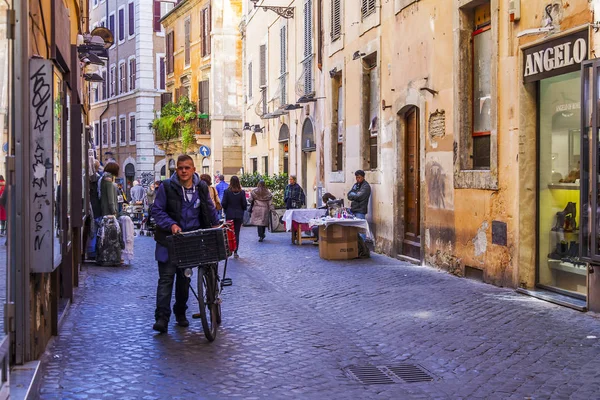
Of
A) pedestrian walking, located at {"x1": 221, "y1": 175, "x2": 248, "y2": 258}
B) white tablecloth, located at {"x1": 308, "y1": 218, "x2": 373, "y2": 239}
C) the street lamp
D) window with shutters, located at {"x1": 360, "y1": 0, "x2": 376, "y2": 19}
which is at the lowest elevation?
white tablecloth, located at {"x1": 308, "y1": 218, "x2": 373, "y2": 239}

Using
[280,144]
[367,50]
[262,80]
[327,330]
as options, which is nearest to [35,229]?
[327,330]

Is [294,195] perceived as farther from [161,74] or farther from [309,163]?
[161,74]

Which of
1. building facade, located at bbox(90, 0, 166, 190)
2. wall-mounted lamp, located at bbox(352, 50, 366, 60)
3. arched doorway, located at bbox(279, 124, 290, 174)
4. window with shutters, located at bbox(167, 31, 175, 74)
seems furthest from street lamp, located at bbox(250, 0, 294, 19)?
building facade, located at bbox(90, 0, 166, 190)

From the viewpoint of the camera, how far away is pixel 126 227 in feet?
48.2

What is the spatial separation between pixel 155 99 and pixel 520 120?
41084 millimetres

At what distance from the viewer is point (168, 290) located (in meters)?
8.23

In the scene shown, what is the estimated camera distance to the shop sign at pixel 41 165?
20.0ft

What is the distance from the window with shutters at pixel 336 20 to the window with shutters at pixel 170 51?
87.1ft

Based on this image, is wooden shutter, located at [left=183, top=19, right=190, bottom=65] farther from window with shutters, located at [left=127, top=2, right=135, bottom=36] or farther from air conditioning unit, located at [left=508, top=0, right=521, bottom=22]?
air conditioning unit, located at [left=508, top=0, right=521, bottom=22]

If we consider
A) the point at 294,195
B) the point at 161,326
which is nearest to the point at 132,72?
the point at 294,195

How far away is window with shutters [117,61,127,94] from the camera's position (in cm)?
5250

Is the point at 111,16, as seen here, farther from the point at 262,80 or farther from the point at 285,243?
the point at 285,243

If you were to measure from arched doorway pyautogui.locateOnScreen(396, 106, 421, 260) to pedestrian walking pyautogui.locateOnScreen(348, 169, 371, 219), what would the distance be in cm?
133

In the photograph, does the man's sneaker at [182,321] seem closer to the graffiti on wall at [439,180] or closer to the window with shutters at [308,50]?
the graffiti on wall at [439,180]
